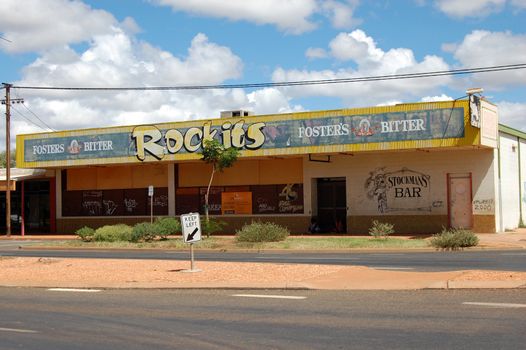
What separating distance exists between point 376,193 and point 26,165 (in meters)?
21.4

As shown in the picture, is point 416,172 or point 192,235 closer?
point 192,235

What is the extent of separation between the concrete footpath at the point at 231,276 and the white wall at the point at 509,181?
680 inches

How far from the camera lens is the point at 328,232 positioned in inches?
1432

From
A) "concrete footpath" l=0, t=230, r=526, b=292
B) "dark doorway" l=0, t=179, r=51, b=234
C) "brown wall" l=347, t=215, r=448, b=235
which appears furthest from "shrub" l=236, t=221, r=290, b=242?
"dark doorway" l=0, t=179, r=51, b=234

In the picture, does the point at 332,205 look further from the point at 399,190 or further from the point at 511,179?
the point at 511,179

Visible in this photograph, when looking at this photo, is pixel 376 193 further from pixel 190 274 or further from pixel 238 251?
pixel 190 274

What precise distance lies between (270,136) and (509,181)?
11362 mm

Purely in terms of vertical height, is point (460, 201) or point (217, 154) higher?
point (217, 154)

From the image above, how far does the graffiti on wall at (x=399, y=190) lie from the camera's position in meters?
33.2

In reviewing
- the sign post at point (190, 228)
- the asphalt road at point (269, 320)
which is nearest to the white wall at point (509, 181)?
the sign post at point (190, 228)

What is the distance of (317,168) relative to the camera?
119ft

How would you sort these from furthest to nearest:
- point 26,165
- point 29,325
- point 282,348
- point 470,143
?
point 26,165
point 470,143
point 29,325
point 282,348

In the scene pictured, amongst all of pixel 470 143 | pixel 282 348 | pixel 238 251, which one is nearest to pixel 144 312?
pixel 282 348

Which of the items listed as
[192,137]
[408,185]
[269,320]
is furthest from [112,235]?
[269,320]
